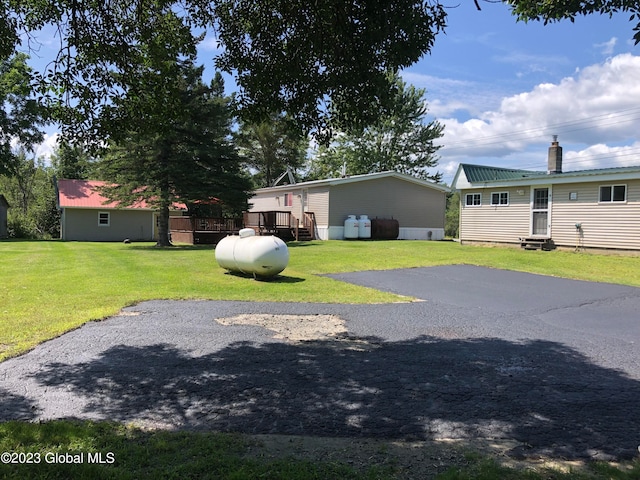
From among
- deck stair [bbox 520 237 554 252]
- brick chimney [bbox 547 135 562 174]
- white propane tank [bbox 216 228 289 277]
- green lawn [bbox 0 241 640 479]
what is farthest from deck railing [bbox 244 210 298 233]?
brick chimney [bbox 547 135 562 174]

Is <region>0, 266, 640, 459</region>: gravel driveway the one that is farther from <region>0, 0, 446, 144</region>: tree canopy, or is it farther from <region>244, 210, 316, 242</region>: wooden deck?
<region>244, 210, 316, 242</region>: wooden deck

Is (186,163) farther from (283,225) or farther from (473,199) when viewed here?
(473,199)

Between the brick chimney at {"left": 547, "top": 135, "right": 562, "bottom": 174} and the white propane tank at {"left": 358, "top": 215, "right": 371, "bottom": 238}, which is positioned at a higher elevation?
the brick chimney at {"left": 547, "top": 135, "right": 562, "bottom": 174}

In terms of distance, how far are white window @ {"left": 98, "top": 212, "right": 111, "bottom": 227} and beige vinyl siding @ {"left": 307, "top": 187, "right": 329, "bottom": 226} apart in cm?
1357

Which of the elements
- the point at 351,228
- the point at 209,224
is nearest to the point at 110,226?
the point at 209,224

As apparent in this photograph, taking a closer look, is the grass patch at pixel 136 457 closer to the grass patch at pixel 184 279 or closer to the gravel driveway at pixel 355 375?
the gravel driveway at pixel 355 375

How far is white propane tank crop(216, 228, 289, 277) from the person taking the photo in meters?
11.4

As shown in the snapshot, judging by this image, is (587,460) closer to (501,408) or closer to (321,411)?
(501,408)

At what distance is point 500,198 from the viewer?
21359 mm

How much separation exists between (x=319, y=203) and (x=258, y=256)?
1653 cm

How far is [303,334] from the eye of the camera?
6465mm

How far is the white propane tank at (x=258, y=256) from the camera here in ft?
37.3

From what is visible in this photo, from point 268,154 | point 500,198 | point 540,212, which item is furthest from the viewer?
point 268,154

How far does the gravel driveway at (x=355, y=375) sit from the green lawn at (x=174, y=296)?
0.37 m
